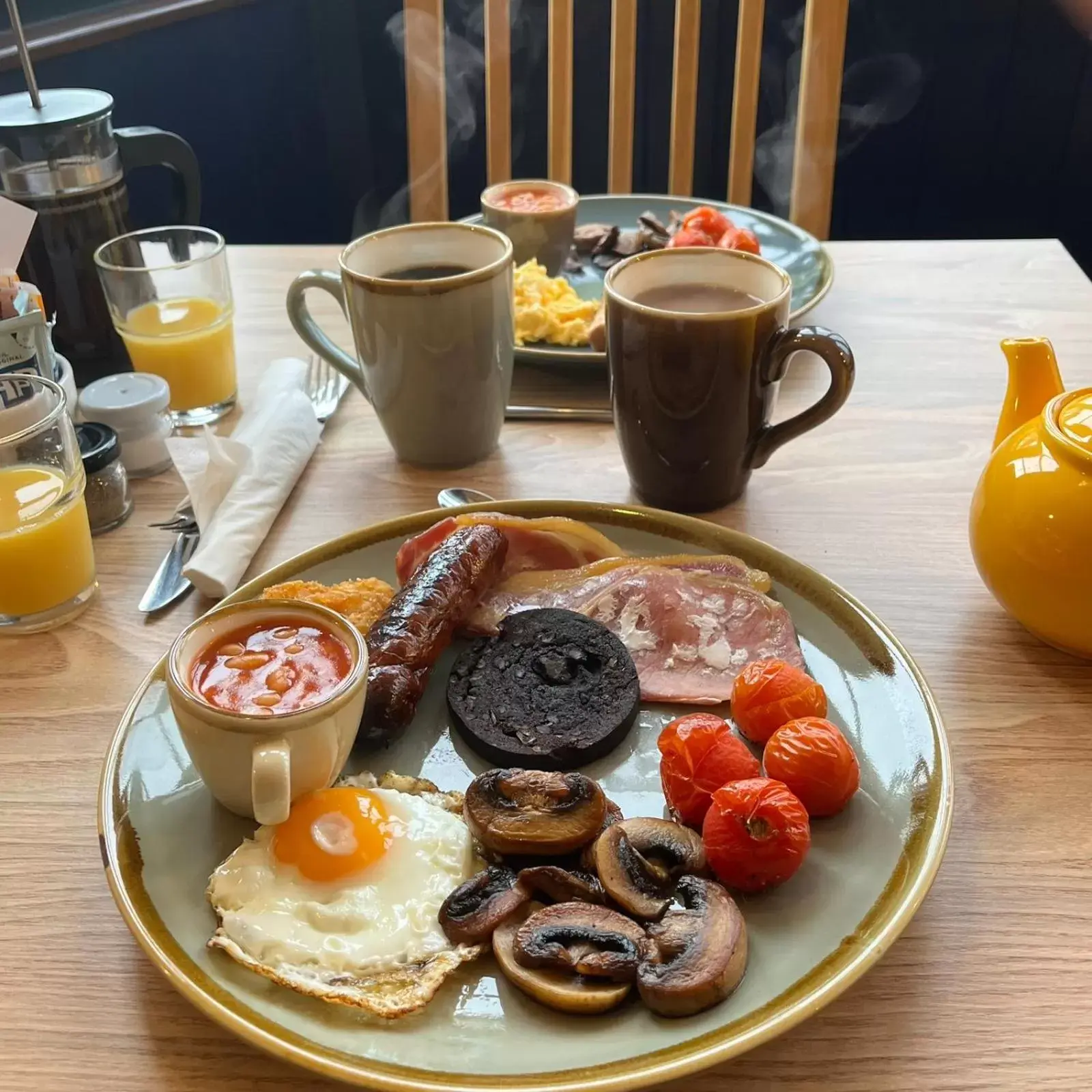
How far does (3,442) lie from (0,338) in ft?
0.77

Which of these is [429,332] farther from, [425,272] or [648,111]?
[648,111]

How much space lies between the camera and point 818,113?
277 centimetres

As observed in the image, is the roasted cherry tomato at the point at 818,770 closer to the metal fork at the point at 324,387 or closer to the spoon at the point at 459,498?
the spoon at the point at 459,498

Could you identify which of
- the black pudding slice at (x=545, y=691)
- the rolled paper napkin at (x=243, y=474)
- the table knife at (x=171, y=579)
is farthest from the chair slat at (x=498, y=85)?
the black pudding slice at (x=545, y=691)

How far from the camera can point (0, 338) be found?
1541 mm

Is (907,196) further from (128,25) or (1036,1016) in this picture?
(1036,1016)

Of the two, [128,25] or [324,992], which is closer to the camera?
[324,992]

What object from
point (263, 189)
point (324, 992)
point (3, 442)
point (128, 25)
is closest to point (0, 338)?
point (3, 442)

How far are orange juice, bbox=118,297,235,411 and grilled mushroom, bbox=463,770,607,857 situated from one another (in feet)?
3.78

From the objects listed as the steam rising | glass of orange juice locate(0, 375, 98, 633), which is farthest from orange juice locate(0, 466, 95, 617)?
→ the steam rising

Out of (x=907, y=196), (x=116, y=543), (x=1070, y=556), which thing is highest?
(x=1070, y=556)

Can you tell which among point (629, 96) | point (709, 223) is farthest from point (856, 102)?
point (709, 223)

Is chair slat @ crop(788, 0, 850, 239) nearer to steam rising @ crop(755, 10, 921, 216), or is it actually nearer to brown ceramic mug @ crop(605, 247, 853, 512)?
steam rising @ crop(755, 10, 921, 216)

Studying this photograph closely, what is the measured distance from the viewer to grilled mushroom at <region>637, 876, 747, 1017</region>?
87 centimetres
